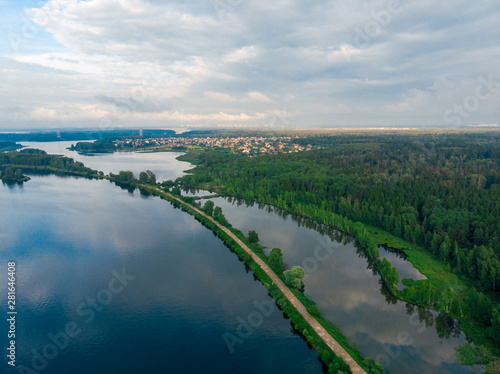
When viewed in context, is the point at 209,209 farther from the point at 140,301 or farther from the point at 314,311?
the point at 314,311

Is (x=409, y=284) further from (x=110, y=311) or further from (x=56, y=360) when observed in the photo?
(x=56, y=360)

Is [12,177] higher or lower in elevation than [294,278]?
higher

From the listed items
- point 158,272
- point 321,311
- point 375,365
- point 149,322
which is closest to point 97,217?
point 158,272

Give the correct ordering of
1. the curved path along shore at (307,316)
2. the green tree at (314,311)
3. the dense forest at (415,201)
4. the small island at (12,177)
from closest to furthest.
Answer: the curved path along shore at (307,316) < the green tree at (314,311) < the dense forest at (415,201) < the small island at (12,177)

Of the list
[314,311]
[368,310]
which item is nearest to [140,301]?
[314,311]

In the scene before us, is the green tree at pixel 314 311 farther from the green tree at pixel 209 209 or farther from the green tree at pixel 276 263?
the green tree at pixel 209 209

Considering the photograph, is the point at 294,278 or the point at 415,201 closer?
the point at 294,278

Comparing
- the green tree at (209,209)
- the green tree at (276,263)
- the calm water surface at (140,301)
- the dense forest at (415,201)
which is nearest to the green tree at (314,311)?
the calm water surface at (140,301)

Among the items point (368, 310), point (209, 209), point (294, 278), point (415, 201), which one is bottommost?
point (368, 310)
